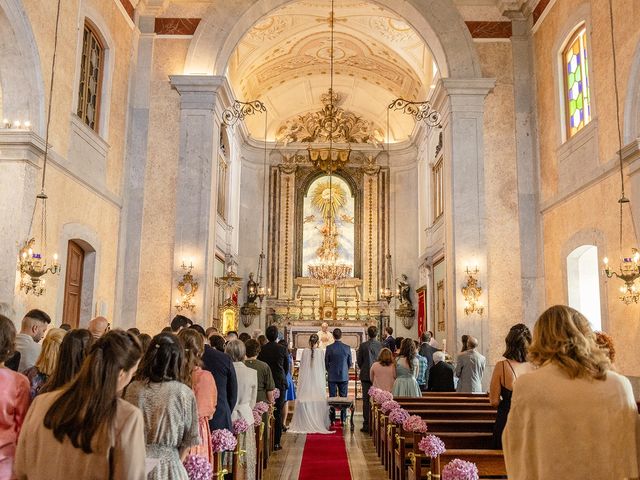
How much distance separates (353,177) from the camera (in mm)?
23375

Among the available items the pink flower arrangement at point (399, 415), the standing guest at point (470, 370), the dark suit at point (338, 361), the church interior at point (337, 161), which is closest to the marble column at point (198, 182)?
the church interior at point (337, 161)

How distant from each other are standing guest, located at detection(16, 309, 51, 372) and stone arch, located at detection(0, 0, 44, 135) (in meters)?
4.69

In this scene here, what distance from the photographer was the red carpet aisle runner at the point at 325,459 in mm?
7172

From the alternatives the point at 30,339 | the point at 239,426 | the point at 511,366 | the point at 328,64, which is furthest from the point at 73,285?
the point at 328,64

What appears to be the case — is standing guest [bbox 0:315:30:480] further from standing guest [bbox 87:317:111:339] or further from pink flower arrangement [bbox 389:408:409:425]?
pink flower arrangement [bbox 389:408:409:425]

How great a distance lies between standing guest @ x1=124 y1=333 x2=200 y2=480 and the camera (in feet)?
10.5

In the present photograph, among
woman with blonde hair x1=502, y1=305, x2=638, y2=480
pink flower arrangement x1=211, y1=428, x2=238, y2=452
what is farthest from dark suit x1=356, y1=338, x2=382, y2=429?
woman with blonde hair x1=502, y1=305, x2=638, y2=480

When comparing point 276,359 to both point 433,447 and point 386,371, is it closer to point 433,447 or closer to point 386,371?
point 386,371

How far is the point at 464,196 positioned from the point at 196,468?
9.62 m

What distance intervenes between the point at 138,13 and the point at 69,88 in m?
3.83

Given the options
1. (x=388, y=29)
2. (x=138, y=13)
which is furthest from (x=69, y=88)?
(x=388, y=29)

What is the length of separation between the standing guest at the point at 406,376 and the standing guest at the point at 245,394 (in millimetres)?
2502

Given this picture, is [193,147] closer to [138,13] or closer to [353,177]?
[138,13]

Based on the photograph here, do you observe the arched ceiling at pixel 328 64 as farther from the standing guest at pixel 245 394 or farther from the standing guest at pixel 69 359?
the standing guest at pixel 69 359
